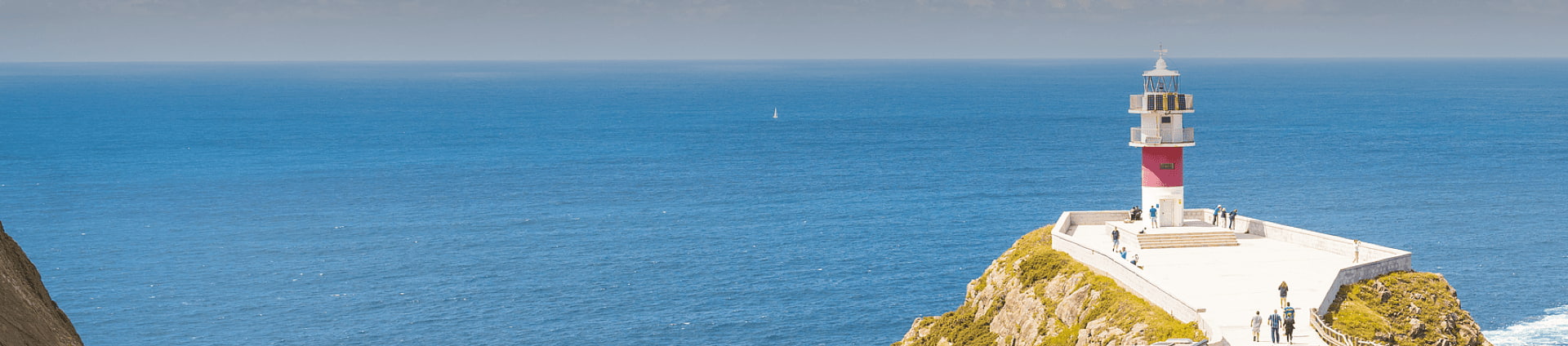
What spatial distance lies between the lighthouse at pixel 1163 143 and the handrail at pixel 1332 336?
Answer: 550 inches

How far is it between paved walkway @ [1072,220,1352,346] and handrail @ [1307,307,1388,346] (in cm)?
17

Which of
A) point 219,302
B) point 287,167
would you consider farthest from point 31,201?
point 219,302

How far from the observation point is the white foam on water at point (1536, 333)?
54.6m

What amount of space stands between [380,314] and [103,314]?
12.8 meters

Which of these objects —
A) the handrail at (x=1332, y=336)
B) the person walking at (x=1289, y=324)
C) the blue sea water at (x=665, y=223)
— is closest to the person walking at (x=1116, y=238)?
the handrail at (x=1332, y=336)

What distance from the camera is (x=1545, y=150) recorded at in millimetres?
128125

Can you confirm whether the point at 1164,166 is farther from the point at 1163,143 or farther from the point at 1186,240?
the point at 1186,240

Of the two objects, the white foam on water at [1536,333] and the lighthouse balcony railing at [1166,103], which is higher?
the lighthouse balcony railing at [1166,103]

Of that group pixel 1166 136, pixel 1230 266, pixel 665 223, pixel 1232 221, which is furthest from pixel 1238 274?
pixel 665 223

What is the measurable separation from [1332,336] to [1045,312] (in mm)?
8632

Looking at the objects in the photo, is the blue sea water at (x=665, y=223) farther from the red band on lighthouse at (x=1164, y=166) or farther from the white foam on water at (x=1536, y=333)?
the red band on lighthouse at (x=1164, y=166)

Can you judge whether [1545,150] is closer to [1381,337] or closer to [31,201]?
[1381,337]

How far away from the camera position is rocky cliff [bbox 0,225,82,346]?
1393 cm

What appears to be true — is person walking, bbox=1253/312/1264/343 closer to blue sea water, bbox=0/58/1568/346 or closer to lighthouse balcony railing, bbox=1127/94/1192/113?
lighthouse balcony railing, bbox=1127/94/1192/113
